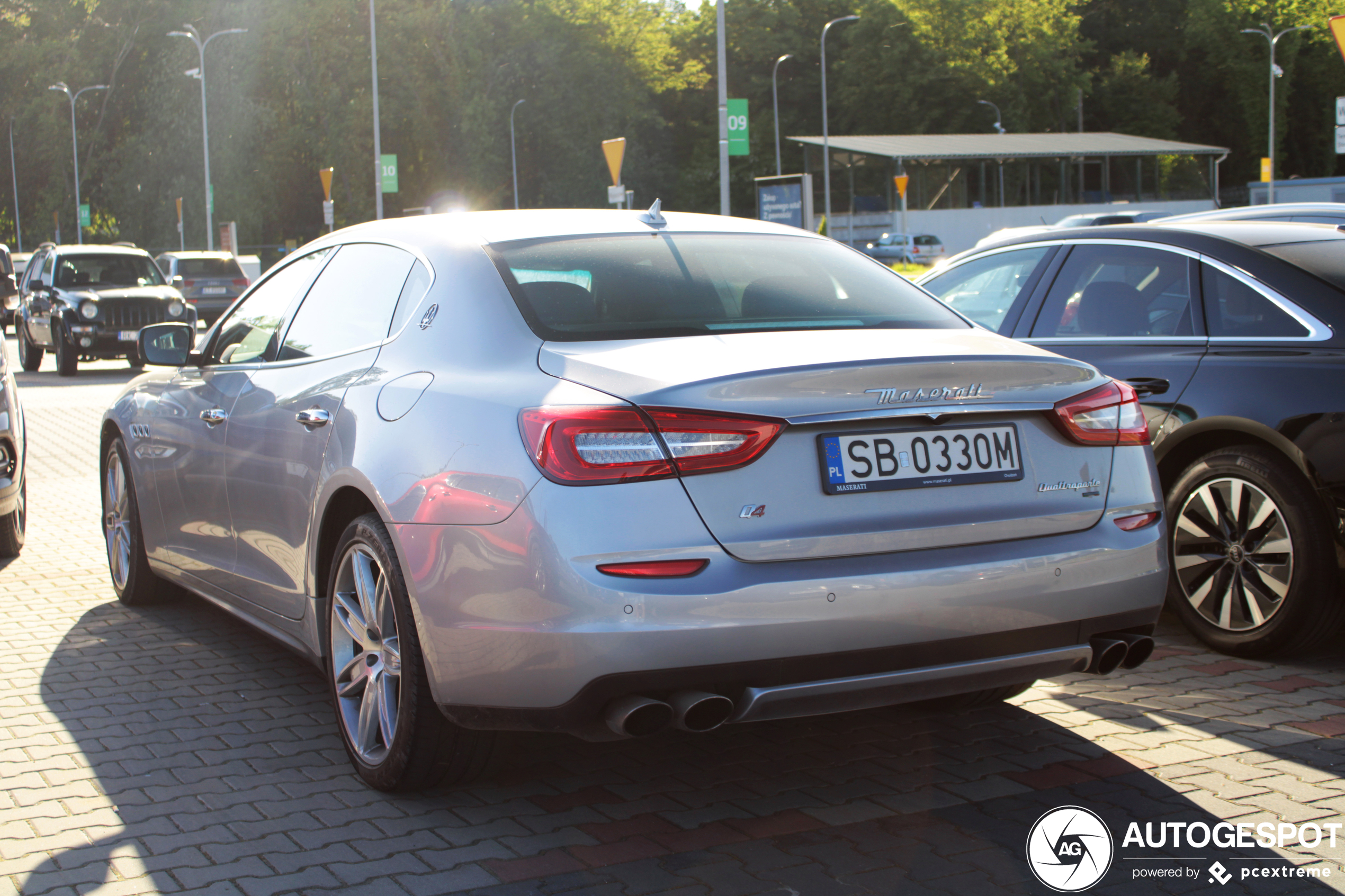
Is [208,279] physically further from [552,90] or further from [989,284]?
[552,90]

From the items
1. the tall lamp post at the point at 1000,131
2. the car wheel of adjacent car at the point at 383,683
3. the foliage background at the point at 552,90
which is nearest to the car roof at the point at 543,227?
the car wheel of adjacent car at the point at 383,683

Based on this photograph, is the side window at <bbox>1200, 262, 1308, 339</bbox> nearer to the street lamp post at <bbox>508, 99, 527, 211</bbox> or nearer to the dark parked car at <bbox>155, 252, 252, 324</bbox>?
the dark parked car at <bbox>155, 252, 252, 324</bbox>

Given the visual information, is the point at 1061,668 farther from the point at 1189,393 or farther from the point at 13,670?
the point at 13,670

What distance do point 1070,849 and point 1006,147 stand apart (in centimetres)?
6553

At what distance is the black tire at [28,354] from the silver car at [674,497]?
2320 cm

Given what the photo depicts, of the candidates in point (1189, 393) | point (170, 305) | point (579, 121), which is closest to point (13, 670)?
point (1189, 393)

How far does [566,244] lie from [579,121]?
220 ft

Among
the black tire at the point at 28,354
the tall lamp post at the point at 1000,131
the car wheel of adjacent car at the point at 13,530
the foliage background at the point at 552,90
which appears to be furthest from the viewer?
the tall lamp post at the point at 1000,131

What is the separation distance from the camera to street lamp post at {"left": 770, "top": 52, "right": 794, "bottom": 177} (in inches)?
3046

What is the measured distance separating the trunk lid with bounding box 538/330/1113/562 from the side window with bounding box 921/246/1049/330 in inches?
113

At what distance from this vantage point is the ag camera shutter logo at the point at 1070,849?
3297 millimetres

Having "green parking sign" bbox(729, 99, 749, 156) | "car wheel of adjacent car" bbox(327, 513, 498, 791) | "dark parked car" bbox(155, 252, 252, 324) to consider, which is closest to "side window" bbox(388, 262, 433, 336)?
"car wheel of adjacent car" bbox(327, 513, 498, 791)

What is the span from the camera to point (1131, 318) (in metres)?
5.87

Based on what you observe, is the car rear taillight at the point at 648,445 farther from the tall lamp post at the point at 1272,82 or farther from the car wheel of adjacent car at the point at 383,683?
the tall lamp post at the point at 1272,82
